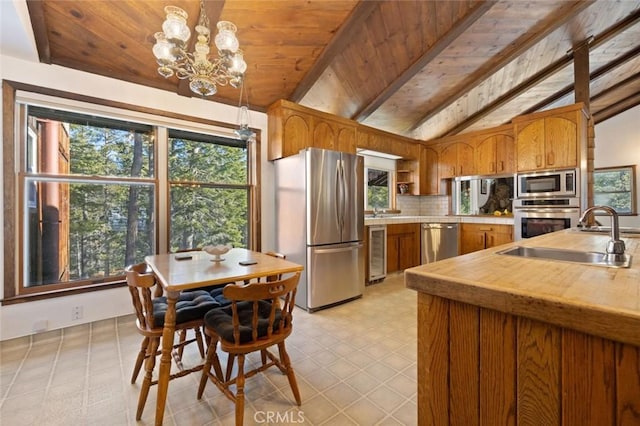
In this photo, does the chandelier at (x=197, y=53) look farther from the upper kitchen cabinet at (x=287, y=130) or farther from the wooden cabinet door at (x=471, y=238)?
the wooden cabinet door at (x=471, y=238)

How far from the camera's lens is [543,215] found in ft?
12.7

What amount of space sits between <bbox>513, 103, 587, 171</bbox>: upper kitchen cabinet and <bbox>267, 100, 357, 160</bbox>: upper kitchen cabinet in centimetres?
272

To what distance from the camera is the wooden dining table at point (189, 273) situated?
1.45 metres

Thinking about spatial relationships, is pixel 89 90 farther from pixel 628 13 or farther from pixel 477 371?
pixel 628 13

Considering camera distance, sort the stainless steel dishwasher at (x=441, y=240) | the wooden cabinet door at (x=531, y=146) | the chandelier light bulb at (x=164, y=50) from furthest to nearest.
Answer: the stainless steel dishwasher at (x=441, y=240), the wooden cabinet door at (x=531, y=146), the chandelier light bulb at (x=164, y=50)

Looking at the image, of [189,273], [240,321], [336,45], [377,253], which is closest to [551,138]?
[377,253]

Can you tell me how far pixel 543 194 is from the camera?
12.8 ft

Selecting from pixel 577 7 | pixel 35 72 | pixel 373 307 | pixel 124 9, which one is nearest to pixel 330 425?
pixel 373 307

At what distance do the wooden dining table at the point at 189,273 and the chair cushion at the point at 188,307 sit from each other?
15 centimetres

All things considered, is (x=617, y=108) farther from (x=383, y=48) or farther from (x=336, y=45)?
(x=336, y=45)

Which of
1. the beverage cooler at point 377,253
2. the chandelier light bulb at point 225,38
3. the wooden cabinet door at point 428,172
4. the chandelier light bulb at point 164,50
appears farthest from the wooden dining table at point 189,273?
the wooden cabinet door at point 428,172

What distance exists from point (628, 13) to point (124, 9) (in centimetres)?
565

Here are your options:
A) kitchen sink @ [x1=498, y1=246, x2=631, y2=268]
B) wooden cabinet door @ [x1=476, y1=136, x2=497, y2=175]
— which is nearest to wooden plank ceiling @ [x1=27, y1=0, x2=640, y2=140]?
wooden cabinet door @ [x1=476, y1=136, x2=497, y2=175]

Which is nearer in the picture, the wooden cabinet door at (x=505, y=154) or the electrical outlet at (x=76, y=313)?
the electrical outlet at (x=76, y=313)
